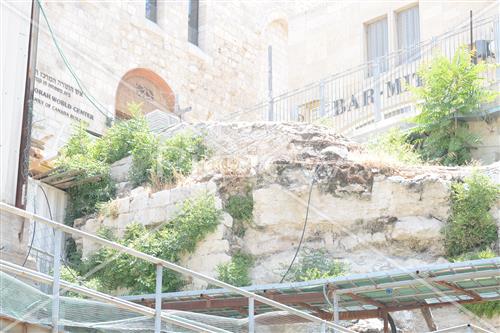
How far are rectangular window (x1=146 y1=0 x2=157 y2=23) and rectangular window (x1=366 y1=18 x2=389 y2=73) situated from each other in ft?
20.4

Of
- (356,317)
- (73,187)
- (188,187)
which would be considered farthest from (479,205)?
(73,187)

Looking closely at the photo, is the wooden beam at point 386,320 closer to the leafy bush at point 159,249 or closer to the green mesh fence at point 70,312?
the green mesh fence at point 70,312

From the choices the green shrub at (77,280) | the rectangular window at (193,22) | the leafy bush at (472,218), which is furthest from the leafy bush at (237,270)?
the rectangular window at (193,22)

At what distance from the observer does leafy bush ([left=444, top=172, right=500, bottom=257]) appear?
A: 1489cm

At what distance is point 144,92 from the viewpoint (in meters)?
26.0

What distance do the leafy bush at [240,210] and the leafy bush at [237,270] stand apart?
533 millimetres

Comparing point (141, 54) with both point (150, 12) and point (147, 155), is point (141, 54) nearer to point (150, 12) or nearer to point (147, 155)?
point (150, 12)

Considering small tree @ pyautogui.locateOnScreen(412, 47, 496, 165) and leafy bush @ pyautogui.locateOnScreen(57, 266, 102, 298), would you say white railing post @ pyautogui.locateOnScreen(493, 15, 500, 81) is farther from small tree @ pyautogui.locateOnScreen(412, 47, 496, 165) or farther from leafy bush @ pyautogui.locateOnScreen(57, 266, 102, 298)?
leafy bush @ pyautogui.locateOnScreen(57, 266, 102, 298)

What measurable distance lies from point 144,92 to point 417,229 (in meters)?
12.4

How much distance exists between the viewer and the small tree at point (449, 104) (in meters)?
17.9

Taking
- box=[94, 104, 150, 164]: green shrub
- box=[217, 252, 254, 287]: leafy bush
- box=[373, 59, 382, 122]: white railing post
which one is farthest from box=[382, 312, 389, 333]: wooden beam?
box=[373, 59, 382, 122]: white railing post

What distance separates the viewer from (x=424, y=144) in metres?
18.4

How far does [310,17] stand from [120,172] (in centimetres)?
895

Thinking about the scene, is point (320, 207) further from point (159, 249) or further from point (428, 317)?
point (428, 317)
